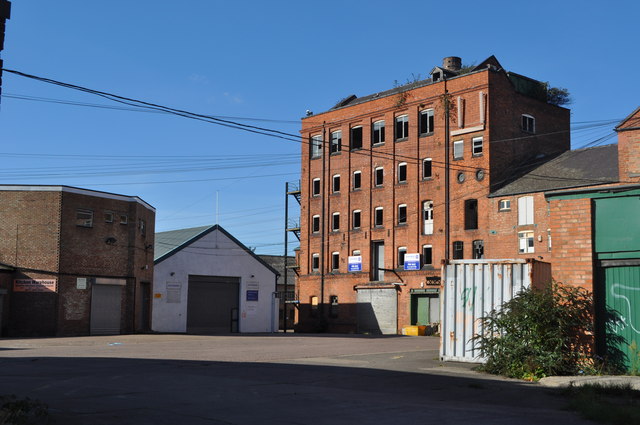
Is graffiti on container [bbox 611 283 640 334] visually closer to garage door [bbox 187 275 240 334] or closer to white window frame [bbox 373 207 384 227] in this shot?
garage door [bbox 187 275 240 334]

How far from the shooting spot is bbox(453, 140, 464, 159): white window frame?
47.6 metres

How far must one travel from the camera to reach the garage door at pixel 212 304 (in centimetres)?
4672

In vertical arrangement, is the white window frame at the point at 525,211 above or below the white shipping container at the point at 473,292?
above

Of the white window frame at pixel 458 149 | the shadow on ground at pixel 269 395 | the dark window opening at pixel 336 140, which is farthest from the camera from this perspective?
the dark window opening at pixel 336 140

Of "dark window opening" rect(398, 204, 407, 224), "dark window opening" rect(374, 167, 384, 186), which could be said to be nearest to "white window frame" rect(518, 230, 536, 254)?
"dark window opening" rect(398, 204, 407, 224)

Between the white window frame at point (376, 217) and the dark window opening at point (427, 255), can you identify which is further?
the white window frame at point (376, 217)

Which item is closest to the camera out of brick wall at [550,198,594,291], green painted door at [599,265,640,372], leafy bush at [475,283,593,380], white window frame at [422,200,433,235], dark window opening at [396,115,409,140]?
green painted door at [599,265,640,372]

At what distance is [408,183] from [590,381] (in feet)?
124

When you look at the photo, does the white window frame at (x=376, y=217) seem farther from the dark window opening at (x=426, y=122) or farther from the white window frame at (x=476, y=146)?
the white window frame at (x=476, y=146)

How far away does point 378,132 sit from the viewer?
174ft

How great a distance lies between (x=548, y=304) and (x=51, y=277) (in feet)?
94.3

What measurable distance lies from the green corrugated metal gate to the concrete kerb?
3.53 ft

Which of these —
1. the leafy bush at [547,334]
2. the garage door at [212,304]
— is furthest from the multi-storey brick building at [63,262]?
the leafy bush at [547,334]

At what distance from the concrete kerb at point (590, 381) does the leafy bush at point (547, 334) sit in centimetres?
63
